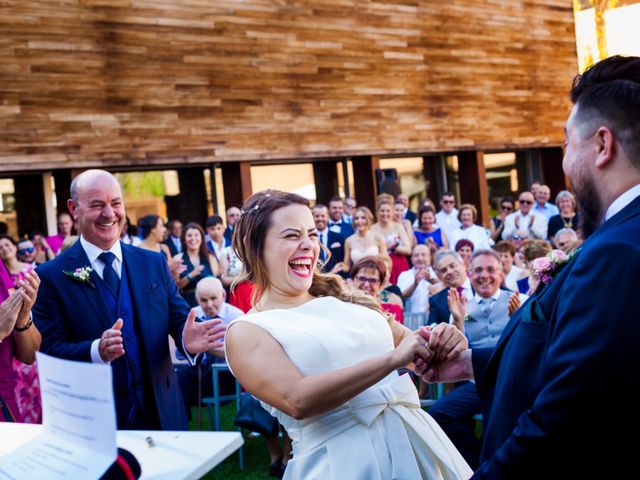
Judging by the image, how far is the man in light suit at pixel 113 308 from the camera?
10.6 feet

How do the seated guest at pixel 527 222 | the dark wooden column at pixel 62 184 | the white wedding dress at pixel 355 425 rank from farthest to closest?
1. the dark wooden column at pixel 62 184
2. the seated guest at pixel 527 222
3. the white wedding dress at pixel 355 425

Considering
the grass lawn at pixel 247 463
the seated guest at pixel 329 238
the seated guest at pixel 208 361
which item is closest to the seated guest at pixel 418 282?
the seated guest at pixel 329 238

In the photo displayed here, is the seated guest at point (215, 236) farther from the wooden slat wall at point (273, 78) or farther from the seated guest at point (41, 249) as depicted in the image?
the wooden slat wall at point (273, 78)

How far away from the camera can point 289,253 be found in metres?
2.53

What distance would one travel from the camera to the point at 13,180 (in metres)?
11.8

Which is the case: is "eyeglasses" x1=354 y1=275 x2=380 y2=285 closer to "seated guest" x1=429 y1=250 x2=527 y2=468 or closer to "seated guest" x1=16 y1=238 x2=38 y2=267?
"seated guest" x1=429 y1=250 x2=527 y2=468

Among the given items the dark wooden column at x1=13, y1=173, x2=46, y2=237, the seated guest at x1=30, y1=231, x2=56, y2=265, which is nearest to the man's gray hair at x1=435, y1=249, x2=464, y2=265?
the seated guest at x1=30, y1=231, x2=56, y2=265

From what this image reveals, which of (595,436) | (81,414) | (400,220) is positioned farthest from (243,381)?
(400,220)

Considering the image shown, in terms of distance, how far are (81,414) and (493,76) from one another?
52.0 feet

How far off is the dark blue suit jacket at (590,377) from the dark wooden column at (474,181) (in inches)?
592

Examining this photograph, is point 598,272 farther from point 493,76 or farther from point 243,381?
point 493,76

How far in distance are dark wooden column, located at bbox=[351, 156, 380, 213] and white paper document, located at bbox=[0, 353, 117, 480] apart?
13219mm

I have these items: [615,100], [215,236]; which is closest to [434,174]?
Result: [215,236]

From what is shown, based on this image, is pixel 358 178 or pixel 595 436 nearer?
pixel 595 436
